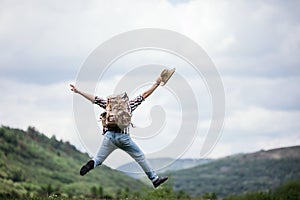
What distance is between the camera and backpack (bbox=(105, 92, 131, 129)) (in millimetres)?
16672

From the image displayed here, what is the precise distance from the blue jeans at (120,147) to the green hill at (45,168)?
Answer: 77772 millimetres

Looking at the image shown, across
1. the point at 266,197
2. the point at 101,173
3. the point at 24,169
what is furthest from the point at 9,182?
the point at 266,197

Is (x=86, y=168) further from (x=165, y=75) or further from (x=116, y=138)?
(x=165, y=75)

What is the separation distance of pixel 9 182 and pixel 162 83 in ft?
268

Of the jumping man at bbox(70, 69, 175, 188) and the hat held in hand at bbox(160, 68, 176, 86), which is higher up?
the hat held in hand at bbox(160, 68, 176, 86)

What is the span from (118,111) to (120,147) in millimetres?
1195

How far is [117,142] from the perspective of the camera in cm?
1725

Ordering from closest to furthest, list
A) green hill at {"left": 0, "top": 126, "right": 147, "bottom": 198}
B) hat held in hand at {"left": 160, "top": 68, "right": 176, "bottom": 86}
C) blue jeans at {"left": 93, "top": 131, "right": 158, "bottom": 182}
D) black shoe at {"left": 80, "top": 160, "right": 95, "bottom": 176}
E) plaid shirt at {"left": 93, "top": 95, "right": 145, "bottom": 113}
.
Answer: plaid shirt at {"left": 93, "top": 95, "right": 145, "bottom": 113}, black shoe at {"left": 80, "top": 160, "right": 95, "bottom": 176}, blue jeans at {"left": 93, "top": 131, "right": 158, "bottom": 182}, hat held in hand at {"left": 160, "top": 68, "right": 176, "bottom": 86}, green hill at {"left": 0, "top": 126, "right": 147, "bottom": 198}

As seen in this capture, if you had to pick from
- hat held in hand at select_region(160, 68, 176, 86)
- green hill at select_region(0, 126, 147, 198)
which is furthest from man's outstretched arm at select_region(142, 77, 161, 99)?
green hill at select_region(0, 126, 147, 198)

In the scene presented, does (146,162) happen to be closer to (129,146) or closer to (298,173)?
(129,146)

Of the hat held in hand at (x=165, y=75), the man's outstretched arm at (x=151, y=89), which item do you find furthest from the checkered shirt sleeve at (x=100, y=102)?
the hat held in hand at (x=165, y=75)

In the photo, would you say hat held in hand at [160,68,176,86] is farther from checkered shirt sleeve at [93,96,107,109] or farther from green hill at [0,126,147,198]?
green hill at [0,126,147,198]

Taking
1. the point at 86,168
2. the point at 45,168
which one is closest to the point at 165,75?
the point at 86,168

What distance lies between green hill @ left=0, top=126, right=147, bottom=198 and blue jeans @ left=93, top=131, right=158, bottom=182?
7777cm
